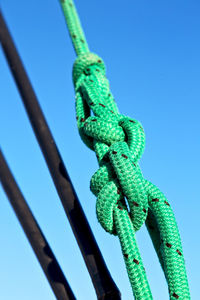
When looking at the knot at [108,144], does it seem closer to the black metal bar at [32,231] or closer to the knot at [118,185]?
the knot at [118,185]

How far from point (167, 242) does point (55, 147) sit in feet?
1.19

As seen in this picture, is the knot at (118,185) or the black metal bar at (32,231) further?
the knot at (118,185)

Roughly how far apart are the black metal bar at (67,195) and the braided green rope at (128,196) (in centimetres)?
10

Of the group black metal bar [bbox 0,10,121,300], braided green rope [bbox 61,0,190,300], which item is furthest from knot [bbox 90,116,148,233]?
black metal bar [bbox 0,10,121,300]

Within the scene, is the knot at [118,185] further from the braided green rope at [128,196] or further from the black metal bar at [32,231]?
the black metal bar at [32,231]

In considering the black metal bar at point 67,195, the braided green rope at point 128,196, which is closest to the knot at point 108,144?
the braided green rope at point 128,196

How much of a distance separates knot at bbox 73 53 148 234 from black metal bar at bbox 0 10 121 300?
13 centimetres

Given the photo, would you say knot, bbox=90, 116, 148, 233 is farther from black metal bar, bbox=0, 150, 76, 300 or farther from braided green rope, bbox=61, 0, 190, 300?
black metal bar, bbox=0, 150, 76, 300

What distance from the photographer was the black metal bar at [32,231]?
105 cm

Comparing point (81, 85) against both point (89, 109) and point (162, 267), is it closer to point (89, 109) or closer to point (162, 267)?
point (89, 109)

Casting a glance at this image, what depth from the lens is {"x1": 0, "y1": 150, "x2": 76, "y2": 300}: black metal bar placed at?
1055mm

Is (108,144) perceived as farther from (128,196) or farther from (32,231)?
(32,231)

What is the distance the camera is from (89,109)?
1426mm

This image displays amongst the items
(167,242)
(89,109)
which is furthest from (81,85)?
(167,242)
